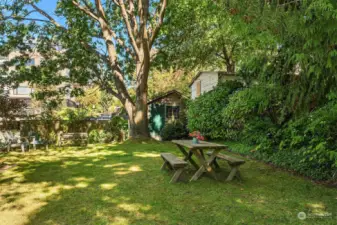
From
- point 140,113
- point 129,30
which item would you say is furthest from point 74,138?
point 129,30

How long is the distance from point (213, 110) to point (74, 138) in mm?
6612

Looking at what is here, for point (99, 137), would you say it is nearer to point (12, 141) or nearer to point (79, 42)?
point (12, 141)

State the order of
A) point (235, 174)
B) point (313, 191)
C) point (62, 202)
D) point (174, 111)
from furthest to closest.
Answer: point (174, 111), point (235, 174), point (313, 191), point (62, 202)

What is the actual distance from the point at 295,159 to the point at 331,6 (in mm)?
4648

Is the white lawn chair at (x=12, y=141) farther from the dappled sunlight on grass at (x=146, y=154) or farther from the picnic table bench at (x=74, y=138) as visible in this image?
the dappled sunlight on grass at (x=146, y=154)

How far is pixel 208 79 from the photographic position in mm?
15047

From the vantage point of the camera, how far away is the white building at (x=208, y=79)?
13727 millimetres

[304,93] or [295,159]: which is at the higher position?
[304,93]

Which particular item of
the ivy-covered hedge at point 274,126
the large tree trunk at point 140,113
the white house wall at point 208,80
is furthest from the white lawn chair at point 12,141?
the white house wall at point 208,80

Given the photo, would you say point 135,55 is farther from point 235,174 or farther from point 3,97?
point 235,174

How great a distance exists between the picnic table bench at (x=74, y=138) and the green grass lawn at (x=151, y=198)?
5461mm

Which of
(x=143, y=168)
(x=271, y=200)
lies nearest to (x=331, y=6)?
(x=271, y=200)

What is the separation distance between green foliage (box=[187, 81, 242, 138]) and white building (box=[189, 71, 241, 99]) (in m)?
1.48

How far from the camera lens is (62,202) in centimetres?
398
